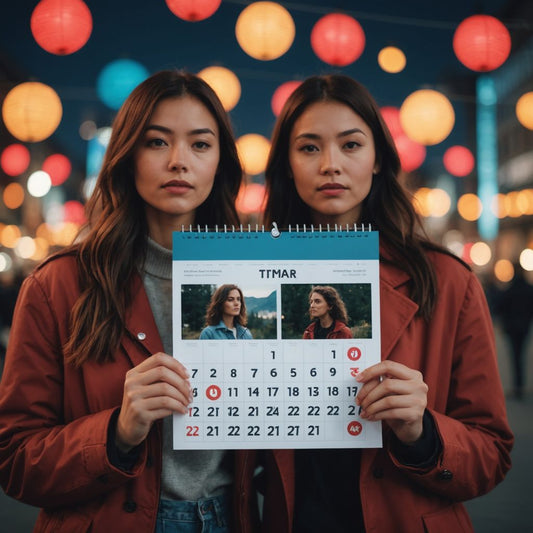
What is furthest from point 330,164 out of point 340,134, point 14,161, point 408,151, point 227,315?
point 14,161

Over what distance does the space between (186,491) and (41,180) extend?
14.7 m

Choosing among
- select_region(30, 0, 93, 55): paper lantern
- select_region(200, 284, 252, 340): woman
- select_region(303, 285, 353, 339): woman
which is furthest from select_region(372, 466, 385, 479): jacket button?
select_region(30, 0, 93, 55): paper lantern

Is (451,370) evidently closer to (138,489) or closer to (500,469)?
(500,469)

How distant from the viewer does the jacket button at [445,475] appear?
179 centimetres

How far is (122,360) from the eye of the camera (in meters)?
1.90

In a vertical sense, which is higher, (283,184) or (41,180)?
(41,180)

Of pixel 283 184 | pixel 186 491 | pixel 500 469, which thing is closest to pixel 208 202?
pixel 283 184

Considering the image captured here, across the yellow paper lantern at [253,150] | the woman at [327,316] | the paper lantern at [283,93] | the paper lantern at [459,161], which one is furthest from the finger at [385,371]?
the paper lantern at [459,161]

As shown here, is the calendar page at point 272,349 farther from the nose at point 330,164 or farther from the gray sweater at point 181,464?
the nose at point 330,164

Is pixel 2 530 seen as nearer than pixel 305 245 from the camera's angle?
No

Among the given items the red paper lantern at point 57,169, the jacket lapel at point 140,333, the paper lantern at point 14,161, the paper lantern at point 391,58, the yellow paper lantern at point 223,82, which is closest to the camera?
the jacket lapel at point 140,333

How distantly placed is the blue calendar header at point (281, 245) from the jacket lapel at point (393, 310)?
274 mm

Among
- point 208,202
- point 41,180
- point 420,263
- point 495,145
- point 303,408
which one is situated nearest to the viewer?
point 303,408

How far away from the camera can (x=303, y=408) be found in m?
1.75
